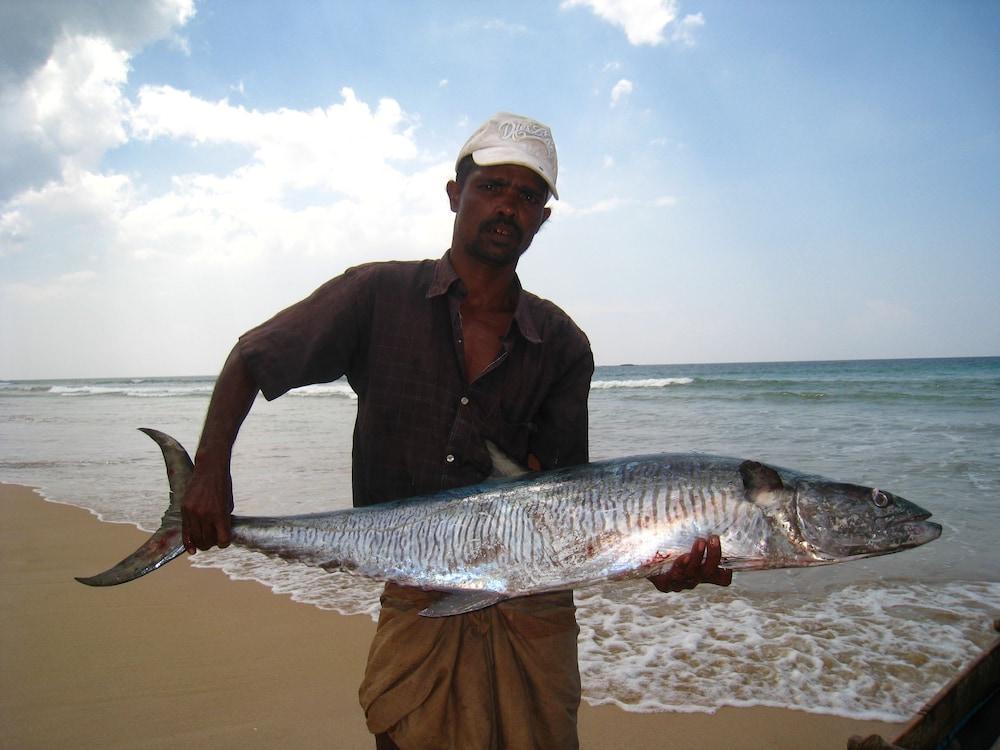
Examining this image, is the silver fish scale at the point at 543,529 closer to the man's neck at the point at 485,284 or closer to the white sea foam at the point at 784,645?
the man's neck at the point at 485,284

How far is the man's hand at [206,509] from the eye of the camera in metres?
2.09

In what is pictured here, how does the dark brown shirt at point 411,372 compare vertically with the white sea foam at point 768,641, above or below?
above

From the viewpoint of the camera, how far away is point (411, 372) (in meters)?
2.40

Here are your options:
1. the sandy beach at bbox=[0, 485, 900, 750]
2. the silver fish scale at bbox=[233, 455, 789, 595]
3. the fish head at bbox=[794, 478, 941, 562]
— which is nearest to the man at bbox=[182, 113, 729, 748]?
the silver fish scale at bbox=[233, 455, 789, 595]

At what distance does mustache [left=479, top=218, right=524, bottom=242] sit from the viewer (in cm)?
245

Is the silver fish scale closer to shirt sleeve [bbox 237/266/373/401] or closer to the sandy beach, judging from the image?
shirt sleeve [bbox 237/266/373/401]

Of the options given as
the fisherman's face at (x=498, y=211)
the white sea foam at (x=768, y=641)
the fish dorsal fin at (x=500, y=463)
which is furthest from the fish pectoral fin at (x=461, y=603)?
the white sea foam at (x=768, y=641)

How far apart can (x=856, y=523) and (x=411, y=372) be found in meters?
1.54

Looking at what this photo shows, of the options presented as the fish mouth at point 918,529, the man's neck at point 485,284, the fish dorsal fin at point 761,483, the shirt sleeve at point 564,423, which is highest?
the man's neck at point 485,284

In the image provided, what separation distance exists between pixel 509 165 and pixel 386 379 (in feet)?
2.94

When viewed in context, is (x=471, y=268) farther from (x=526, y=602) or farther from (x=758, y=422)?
(x=758, y=422)

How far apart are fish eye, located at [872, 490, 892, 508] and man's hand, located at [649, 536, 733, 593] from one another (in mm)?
510

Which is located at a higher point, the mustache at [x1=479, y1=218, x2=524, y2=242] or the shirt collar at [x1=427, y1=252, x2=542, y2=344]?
the mustache at [x1=479, y1=218, x2=524, y2=242]

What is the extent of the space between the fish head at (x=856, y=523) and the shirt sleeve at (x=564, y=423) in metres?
0.83
